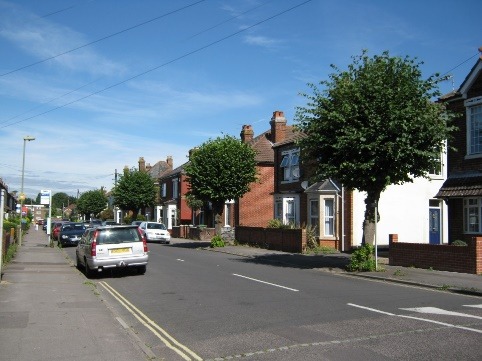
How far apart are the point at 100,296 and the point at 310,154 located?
363 inches

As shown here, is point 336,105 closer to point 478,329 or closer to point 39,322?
point 478,329

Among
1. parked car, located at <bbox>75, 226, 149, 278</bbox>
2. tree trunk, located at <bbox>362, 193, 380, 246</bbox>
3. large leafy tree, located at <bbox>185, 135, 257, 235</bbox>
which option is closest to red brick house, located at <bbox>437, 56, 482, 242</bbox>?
tree trunk, located at <bbox>362, 193, 380, 246</bbox>

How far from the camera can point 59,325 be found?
351 inches

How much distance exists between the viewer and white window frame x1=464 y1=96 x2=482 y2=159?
19.7 meters

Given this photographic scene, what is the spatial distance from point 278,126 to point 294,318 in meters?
30.8

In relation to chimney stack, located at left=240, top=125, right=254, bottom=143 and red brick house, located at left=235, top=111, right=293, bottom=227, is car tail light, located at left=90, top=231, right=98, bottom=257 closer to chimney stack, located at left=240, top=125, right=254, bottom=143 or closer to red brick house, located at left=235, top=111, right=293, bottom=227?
red brick house, located at left=235, top=111, right=293, bottom=227

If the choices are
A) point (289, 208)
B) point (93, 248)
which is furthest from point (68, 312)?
point (289, 208)

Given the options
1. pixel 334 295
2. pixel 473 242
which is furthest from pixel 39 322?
pixel 473 242

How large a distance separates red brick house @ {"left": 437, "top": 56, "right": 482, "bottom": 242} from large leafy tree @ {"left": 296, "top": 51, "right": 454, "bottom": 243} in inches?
111

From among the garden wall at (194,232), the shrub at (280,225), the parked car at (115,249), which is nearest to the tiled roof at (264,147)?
the garden wall at (194,232)

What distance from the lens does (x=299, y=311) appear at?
1017 cm

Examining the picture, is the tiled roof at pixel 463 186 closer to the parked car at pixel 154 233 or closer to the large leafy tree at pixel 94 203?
the parked car at pixel 154 233

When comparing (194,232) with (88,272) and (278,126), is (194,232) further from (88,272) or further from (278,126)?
(88,272)

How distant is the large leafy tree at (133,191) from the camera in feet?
194
